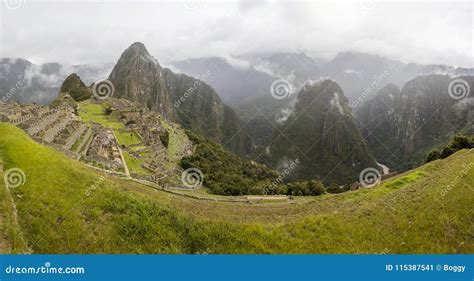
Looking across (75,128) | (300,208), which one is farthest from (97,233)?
(75,128)

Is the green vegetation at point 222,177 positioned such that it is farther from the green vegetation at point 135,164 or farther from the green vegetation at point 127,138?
the green vegetation at point 135,164

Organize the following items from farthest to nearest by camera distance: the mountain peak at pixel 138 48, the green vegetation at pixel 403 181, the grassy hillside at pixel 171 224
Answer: the mountain peak at pixel 138 48, the green vegetation at pixel 403 181, the grassy hillside at pixel 171 224

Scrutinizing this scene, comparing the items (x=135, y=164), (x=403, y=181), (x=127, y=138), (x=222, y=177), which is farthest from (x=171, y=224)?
(x=127, y=138)

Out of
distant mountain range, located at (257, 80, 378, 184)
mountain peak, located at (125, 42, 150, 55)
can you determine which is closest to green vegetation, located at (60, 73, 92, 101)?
mountain peak, located at (125, 42, 150, 55)

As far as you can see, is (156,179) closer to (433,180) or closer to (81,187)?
(81,187)

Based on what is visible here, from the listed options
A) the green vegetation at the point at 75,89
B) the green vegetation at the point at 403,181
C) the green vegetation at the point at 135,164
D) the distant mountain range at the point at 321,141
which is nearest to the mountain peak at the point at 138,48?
the green vegetation at the point at 75,89

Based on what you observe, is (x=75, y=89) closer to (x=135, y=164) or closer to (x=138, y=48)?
(x=135, y=164)

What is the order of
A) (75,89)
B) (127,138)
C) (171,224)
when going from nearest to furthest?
(171,224) < (127,138) < (75,89)


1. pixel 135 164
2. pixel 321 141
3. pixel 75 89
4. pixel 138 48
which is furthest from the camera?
pixel 138 48

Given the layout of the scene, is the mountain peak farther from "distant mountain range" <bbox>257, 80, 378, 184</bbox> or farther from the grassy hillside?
the grassy hillside
